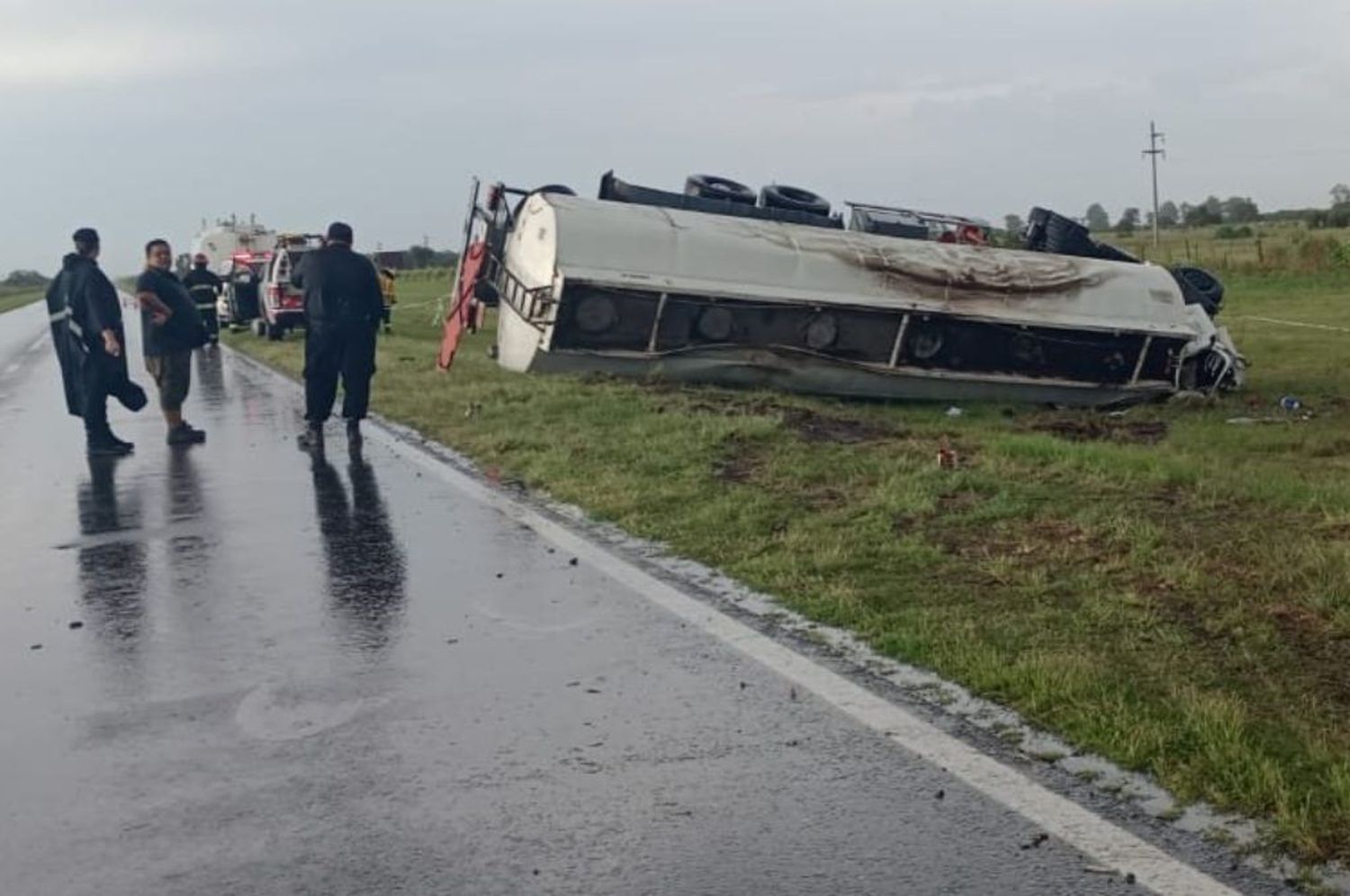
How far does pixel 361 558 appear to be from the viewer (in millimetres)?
7996

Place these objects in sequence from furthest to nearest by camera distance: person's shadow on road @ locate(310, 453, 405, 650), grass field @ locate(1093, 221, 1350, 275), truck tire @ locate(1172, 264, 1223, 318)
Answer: grass field @ locate(1093, 221, 1350, 275), truck tire @ locate(1172, 264, 1223, 318), person's shadow on road @ locate(310, 453, 405, 650)

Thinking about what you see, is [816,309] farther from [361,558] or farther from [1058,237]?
[361,558]

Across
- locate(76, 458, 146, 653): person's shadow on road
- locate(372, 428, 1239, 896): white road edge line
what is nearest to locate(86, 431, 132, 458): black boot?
locate(76, 458, 146, 653): person's shadow on road

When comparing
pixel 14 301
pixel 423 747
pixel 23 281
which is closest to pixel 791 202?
pixel 423 747

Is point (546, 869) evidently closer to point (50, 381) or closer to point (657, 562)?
point (657, 562)

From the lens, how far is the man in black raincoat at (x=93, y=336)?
42.0 feet

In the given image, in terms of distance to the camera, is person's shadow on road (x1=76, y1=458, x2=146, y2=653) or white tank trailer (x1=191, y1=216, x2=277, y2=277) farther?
white tank trailer (x1=191, y1=216, x2=277, y2=277)

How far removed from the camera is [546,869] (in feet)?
12.8

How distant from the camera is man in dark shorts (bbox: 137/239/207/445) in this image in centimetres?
1331

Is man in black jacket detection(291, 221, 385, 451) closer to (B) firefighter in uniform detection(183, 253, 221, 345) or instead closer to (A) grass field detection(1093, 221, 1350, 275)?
(B) firefighter in uniform detection(183, 253, 221, 345)

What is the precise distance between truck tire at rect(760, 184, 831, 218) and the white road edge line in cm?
1187

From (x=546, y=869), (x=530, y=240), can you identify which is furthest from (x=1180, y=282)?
(x=546, y=869)

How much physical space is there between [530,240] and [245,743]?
1191 cm

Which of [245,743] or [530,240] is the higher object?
[530,240]
